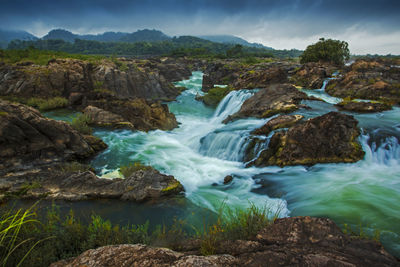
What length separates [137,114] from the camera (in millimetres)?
16984

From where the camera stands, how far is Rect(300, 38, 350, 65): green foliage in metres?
41.1

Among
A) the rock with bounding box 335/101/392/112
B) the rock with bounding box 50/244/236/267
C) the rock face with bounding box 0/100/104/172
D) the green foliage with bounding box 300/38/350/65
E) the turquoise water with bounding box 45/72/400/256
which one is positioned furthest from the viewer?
the green foliage with bounding box 300/38/350/65

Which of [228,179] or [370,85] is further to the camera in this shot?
[370,85]

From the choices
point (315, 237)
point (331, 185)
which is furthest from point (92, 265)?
point (331, 185)

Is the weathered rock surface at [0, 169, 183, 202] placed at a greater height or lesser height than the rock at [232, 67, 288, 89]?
lesser

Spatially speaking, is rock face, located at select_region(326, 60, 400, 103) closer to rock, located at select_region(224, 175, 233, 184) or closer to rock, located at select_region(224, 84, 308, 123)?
rock, located at select_region(224, 84, 308, 123)

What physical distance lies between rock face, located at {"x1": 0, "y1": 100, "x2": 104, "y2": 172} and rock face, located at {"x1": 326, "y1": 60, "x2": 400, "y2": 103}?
80.4 feet

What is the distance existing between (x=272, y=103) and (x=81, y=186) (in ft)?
48.2

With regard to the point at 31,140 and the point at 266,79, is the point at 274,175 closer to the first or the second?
A: the point at 31,140

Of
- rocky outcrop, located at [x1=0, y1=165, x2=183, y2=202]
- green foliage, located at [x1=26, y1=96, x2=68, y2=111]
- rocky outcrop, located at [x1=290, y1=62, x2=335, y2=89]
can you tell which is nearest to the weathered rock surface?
rocky outcrop, located at [x1=0, y1=165, x2=183, y2=202]

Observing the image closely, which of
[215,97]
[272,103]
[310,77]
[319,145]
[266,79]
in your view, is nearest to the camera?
[319,145]

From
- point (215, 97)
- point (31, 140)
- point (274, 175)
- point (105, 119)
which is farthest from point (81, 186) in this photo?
point (215, 97)

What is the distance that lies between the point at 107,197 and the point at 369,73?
30.8m

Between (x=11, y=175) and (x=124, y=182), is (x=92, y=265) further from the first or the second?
(x=11, y=175)
